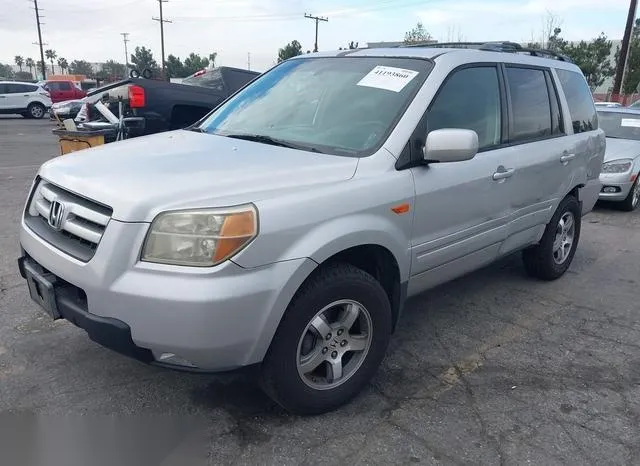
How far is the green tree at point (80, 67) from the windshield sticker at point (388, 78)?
107919 mm

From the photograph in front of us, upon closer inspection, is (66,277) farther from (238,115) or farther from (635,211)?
(635,211)

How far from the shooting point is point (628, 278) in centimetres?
525

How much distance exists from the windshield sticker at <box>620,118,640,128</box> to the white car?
24.9 metres

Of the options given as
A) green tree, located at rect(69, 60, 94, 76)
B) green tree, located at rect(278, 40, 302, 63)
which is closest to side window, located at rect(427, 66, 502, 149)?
green tree, located at rect(278, 40, 302, 63)

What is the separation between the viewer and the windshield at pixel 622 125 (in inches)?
351

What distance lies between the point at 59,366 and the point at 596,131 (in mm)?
4788

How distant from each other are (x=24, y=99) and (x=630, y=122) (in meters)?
25.1

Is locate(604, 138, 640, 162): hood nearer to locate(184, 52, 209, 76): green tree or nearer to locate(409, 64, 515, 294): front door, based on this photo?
locate(409, 64, 515, 294): front door

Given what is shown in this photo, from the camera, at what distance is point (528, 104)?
421 centimetres

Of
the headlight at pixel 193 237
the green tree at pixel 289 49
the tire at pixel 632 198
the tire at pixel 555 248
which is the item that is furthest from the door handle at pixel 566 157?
the green tree at pixel 289 49

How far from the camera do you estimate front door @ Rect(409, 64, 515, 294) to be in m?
3.22

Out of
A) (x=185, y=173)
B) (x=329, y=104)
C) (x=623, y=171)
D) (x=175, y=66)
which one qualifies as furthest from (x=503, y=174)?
(x=175, y=66)

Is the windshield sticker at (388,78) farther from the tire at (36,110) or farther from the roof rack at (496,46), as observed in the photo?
the tire at (36,110)

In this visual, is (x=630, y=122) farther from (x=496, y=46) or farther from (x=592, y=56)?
(x=592, y=56)
